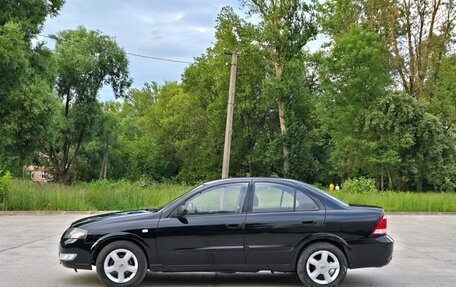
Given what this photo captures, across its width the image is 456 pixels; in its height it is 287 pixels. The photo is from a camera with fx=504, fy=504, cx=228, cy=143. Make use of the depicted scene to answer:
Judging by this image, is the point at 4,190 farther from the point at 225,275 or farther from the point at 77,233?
the point at 225,275

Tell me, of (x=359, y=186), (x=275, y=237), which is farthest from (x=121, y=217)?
(x=359, y=186)

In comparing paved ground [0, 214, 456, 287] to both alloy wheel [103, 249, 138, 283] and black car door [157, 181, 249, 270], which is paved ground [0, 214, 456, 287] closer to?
alloy wheel [103, 249, 138, 283]

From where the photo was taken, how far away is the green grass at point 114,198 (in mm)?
20484

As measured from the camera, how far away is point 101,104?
143 ft

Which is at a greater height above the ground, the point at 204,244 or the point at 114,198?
the point at 204,244

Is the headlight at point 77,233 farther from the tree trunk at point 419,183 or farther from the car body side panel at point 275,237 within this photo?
the tree trunk at point 419,183

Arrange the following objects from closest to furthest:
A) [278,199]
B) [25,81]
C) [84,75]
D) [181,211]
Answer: [181,211], [278,199], [25,81], [84,75]

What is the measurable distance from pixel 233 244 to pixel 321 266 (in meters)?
1.25

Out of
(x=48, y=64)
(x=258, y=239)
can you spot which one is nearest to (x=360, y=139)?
(x=48, y=64)

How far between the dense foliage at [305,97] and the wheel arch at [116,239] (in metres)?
23.5

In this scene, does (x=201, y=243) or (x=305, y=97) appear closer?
(x=201, y=243)

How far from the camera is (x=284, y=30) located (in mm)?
43938

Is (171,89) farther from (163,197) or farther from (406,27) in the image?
(163,197)

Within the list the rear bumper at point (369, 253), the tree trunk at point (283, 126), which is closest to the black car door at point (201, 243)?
the rear bumper at point (369, 253)
